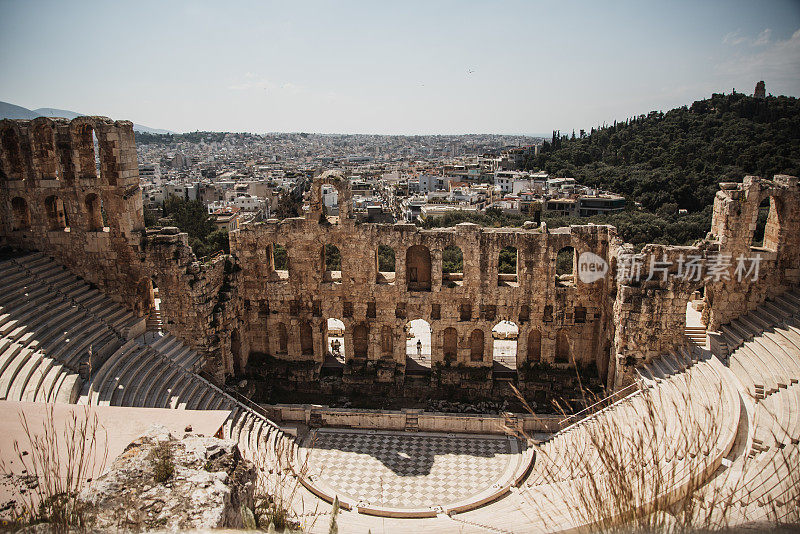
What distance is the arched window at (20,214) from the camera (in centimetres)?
2461

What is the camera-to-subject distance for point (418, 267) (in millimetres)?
27312

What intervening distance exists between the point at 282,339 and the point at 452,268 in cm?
1603

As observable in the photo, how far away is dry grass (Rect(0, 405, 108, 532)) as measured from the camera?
8.62 m

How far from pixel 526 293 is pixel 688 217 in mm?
36042

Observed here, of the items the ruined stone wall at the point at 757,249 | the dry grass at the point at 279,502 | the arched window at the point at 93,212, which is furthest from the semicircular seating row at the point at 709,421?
the arched window at the point at 93,212

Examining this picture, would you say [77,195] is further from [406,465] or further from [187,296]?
[406,465]

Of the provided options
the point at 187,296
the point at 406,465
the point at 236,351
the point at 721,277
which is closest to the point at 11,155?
the point at 187,296

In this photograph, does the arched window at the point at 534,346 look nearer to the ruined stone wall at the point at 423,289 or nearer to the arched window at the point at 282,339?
the ruined stone wall at the point at 423,289

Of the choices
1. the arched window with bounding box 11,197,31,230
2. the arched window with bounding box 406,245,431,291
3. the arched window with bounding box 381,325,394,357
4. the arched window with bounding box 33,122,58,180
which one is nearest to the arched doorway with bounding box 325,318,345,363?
the arched window with bounding box 381,325,394,357

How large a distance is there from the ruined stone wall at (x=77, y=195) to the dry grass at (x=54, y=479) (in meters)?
10.7

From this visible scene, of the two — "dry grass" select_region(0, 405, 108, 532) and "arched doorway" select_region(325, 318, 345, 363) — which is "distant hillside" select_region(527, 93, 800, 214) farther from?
"dry grass" select_region(0, 405, 108, 532)

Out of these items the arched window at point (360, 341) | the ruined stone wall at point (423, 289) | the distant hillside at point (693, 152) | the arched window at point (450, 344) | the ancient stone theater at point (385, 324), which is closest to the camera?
the ancient stone theater at point (385, 324)

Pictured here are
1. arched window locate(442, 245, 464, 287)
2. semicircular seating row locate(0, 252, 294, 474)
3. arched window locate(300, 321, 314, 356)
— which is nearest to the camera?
semicircular seating row locate(0, 252, 294, 474)

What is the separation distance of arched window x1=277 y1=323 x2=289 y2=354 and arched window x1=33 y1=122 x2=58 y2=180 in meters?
11.9
